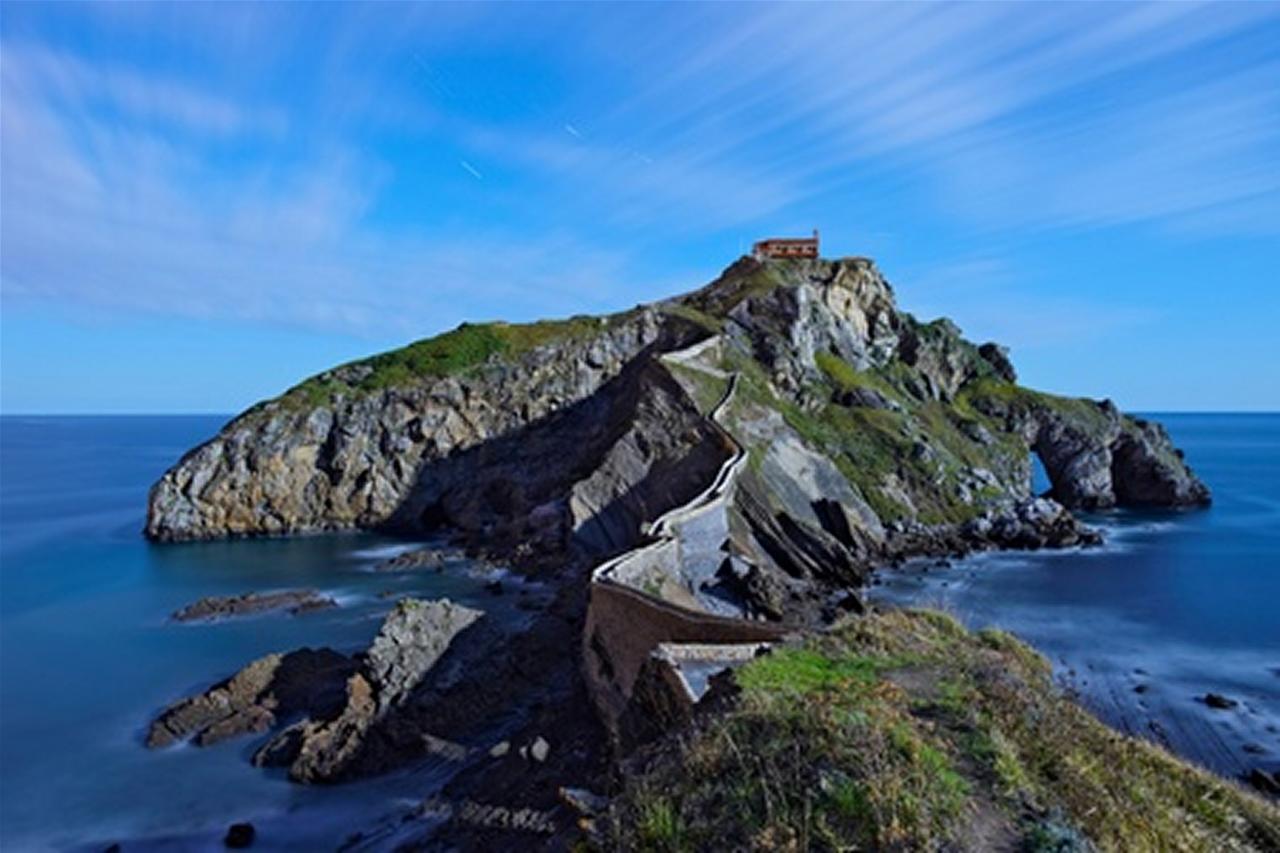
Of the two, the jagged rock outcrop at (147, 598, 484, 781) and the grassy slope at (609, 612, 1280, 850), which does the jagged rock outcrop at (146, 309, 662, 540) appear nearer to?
the jagged rock outcrop at (147, 598, 484, 781)

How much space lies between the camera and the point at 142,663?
3616 centimetres

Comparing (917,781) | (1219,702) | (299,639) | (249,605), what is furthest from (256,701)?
(1219,702)

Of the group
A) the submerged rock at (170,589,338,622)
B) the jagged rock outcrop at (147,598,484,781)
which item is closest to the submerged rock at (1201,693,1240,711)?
the jagged rock outcrop at (147,598,484,781)

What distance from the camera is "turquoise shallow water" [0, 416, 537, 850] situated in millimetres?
22984

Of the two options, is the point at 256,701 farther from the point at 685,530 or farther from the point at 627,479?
the point at 627,479

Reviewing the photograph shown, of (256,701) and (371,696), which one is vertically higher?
(371,696)

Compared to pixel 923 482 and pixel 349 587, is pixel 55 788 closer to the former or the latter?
pixel 349 587

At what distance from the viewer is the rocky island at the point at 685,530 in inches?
398

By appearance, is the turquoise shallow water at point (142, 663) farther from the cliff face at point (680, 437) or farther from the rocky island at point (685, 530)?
the cliff face at point (680, 437)

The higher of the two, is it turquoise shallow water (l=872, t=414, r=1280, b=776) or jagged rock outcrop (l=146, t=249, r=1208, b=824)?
jagged rock outcrop (l=146, t=249, r=1208, b=824)

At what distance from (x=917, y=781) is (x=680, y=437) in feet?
141

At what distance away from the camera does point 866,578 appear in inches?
1848

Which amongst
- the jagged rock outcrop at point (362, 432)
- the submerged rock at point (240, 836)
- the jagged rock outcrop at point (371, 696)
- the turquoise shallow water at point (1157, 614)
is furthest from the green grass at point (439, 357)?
the submerged rock at point (240, 836)

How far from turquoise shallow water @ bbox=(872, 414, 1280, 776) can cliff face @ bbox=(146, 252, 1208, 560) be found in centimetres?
591
